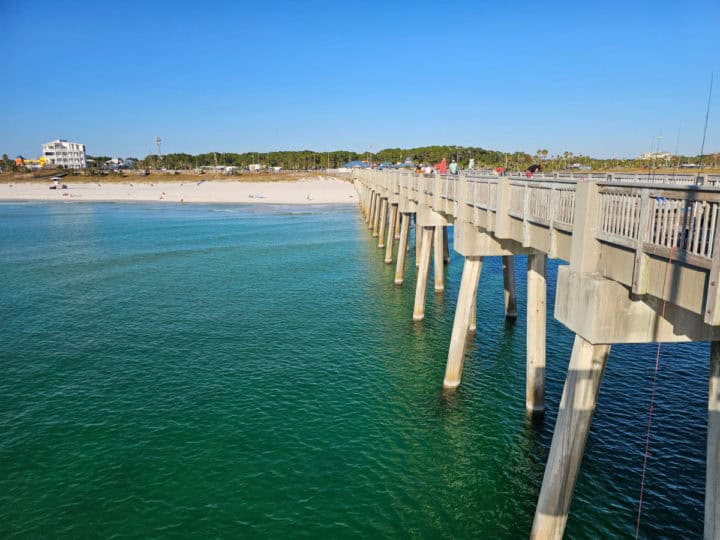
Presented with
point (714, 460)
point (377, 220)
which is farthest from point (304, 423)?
point (377, 220)

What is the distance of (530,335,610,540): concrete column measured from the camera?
26.0 feet

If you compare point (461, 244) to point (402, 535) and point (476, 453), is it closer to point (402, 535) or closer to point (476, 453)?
point (476, 453)

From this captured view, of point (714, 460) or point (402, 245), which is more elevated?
point (714, 460)

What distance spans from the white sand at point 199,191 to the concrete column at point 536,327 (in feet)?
291

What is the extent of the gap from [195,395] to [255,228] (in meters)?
47.3

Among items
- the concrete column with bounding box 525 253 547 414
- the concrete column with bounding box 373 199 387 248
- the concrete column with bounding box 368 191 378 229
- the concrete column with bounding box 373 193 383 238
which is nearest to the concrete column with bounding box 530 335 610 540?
the concrete column with bounding box 525 253 547 414

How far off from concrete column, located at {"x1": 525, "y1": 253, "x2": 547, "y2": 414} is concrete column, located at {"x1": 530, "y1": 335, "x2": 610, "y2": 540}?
5.16 meters

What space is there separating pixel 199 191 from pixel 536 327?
118 meters

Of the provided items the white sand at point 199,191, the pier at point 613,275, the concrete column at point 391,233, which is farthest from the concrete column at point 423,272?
the white sand at point 199,191

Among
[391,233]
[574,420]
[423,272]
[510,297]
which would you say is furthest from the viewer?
[391,233]

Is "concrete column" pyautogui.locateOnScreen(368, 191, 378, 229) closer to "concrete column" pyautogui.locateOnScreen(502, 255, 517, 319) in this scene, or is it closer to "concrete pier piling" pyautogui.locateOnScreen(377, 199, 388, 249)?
"concrete pier piling" pyautogui.locateOnScreen(377, 199, 388, 249)

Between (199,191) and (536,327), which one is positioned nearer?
(536,327)

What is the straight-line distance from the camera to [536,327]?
533 inches

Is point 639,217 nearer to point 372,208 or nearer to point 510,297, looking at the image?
point 510,297
